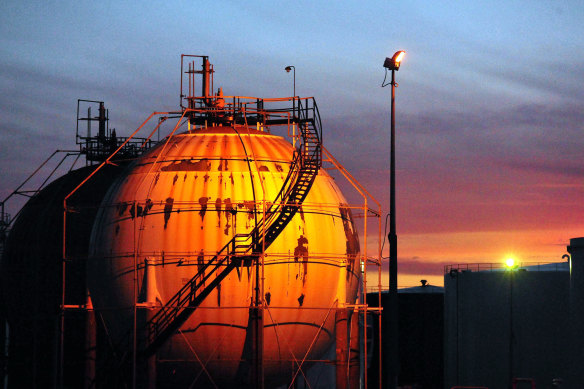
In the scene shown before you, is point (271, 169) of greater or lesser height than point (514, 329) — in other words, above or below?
above

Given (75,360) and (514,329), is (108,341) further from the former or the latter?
(514,329)

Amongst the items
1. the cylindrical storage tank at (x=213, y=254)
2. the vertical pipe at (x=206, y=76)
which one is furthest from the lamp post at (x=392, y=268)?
the vertical pipe at (x=206, y=76)

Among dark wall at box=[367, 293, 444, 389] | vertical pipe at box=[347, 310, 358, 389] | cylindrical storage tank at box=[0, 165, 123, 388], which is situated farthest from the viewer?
dark wall at box=[367, 293, 444, 389]

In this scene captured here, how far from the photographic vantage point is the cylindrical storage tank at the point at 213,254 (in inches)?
1157

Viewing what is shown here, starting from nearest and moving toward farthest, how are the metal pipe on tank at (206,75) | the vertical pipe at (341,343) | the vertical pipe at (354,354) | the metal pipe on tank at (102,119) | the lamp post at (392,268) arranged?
the lamp post at (392,268)
the vertical pipe at (341,343)
the vertical pipe at (354,354)
the metal pipe on tank at (206,75)
the metal pipe on tank at (102,119)

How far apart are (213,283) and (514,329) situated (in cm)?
2071

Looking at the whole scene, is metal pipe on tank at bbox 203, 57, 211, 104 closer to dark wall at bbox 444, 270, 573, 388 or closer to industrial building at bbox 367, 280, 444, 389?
dark wall at bbox 444, 270, 573, 388

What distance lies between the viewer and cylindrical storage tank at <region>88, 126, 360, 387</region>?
96.4 ft

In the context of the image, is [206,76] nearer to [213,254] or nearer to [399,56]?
[213,254]

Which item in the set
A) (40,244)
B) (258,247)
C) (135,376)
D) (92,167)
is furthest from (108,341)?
(92,167)

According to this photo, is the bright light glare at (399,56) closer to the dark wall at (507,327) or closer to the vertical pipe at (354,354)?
the vertical pipe at (354,354)

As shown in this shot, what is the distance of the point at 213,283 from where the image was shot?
29234mm

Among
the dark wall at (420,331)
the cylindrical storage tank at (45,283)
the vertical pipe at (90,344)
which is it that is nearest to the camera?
the vertical pipe at (90,344)

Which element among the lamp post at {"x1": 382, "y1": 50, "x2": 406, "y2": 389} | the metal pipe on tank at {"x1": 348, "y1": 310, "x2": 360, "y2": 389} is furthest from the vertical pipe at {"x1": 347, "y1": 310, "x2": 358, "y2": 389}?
the lamp post at {"x1": 382, "y1": 50, "x2": 406, "y2": 389}
